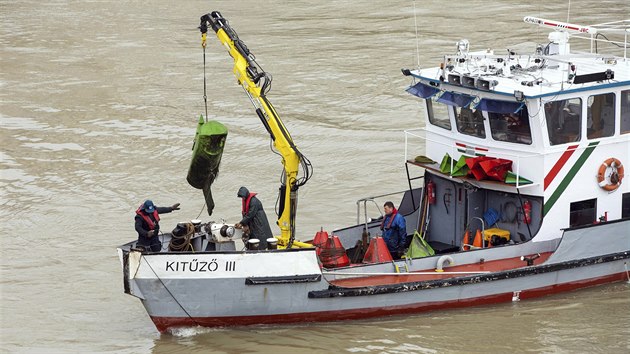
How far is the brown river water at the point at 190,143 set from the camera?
1468cm

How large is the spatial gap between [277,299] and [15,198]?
27.4 feet

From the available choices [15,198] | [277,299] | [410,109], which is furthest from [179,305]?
[410,109]

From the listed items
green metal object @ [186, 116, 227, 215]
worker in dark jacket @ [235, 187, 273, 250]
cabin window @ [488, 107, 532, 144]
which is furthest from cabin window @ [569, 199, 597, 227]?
green metal object @ [186, 116, 227, 215]

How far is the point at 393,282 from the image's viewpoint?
14.6 metres

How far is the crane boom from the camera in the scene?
47.5ft

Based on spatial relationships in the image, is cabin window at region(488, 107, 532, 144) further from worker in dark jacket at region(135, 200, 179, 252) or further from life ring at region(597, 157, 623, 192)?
worker in dark jacket at region(135, 200, 179, 252)

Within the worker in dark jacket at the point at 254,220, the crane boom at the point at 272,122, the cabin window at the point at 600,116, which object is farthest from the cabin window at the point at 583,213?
the worker in dark jacket at the point at 254,220

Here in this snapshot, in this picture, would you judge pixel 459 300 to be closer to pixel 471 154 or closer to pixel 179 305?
pixel 471 154

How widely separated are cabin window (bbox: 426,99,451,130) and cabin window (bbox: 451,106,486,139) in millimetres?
227

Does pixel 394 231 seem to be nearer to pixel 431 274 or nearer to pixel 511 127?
pixel 431 274

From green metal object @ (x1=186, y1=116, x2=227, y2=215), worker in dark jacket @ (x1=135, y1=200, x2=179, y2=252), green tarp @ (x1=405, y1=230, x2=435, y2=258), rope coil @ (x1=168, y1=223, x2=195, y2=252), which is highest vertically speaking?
green metal object @ (x1=186, y1=116, x2=227, y2=215)

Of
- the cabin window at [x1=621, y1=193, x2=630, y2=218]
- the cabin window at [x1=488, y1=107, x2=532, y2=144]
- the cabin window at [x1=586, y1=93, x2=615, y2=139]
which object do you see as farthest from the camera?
the cabin window at [x1=621, y1=193, x2=630, y2=218]

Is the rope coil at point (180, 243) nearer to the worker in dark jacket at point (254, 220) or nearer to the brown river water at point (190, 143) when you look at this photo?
the worker in dark jacket at point (254, 220)

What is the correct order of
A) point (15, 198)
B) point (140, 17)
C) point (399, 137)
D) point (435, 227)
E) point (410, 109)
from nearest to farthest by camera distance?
point (435, 227) → point (15, 198) → point (399, 137) → point (410, 109) → point (140, 17)
